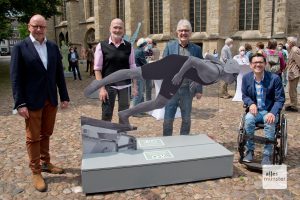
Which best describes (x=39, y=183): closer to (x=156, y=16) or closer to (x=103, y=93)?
(x=103, y=93)

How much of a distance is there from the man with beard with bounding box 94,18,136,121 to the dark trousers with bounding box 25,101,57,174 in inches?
28.9

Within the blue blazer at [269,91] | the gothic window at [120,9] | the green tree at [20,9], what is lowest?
the blue blazer at [269,91]

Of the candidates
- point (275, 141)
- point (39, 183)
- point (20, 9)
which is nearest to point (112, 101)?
point (39, 183)

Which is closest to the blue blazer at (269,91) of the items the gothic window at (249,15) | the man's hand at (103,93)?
the man's hand at (103,93)

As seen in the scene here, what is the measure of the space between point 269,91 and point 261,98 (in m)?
0.14

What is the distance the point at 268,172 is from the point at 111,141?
1.89m

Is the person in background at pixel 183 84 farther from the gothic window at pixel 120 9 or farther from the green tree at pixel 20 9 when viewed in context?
the gothic window at pixel 120 9

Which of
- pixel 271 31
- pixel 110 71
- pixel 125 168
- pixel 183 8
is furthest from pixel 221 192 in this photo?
pixel 183 8

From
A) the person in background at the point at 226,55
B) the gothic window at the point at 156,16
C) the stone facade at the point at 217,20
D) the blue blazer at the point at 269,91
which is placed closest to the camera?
the blue blazer at the point at 269,91

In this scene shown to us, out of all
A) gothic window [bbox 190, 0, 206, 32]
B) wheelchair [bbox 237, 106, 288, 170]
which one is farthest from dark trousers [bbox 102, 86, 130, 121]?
gothic window [bbox 190, 0, 206, 32]

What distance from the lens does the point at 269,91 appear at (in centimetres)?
424

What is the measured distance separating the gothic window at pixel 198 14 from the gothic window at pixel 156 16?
2.94m

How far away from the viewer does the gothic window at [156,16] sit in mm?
24256

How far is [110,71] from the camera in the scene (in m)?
4.12
